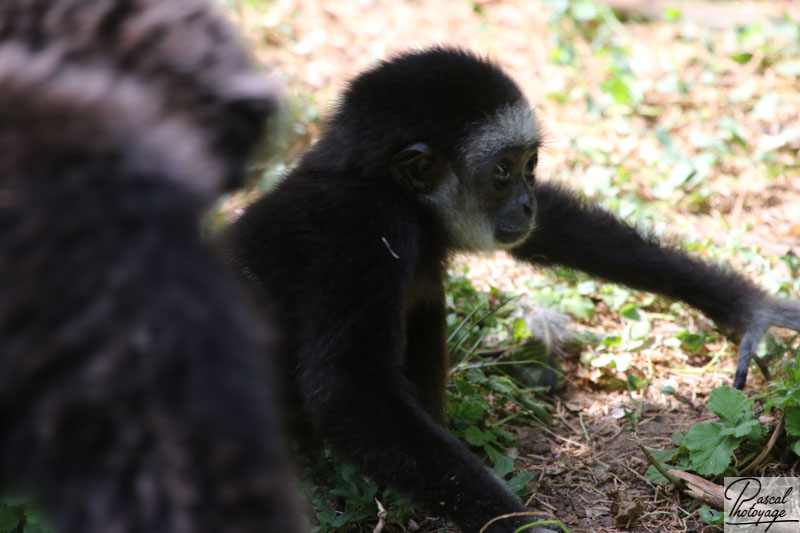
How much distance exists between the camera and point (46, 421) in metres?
2.07

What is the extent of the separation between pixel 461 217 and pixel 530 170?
2.18 feet

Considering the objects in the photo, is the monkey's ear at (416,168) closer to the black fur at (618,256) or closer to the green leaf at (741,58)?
the black fur at (618,256)

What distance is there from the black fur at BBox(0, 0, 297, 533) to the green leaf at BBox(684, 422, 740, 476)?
2.98 m

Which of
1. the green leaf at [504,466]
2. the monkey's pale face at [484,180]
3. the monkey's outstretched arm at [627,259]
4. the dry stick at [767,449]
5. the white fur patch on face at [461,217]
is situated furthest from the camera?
the monkey's outstretched arm at [627,259]

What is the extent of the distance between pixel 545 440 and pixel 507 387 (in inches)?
17.5

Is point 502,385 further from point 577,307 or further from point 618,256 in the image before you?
point 618,256

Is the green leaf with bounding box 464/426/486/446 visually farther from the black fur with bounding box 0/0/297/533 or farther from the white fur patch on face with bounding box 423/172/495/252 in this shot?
the black fur with bounding box 0/0/297/533

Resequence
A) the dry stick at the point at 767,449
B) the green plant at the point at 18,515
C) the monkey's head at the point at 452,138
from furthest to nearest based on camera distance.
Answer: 1. the monkey's head at the point at 452,138
2. the dry stick at the point at 767,449
3. the green plant at the point at 18,515

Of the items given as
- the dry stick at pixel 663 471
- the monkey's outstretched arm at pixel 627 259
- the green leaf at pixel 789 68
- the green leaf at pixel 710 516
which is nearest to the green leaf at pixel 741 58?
the green leaf at pixel 789 68

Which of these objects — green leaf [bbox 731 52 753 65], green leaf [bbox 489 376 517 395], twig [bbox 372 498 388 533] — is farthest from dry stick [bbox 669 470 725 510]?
green leaf [bbox 731 52 753 65]

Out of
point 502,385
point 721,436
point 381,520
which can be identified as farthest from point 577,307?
point 381,520

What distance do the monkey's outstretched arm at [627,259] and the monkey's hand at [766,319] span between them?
0.4 inches

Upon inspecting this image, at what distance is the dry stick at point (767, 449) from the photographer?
4.57 metres

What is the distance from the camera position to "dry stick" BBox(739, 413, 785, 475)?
4.57 meters
